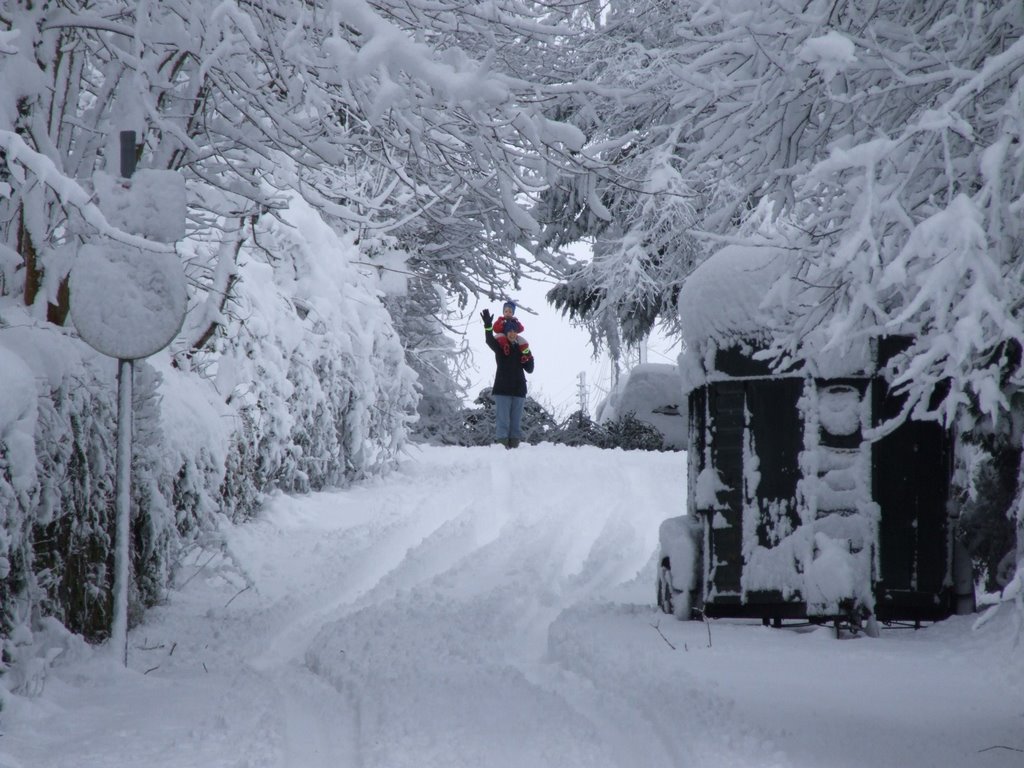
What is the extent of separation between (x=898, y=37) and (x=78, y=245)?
13.2 ft

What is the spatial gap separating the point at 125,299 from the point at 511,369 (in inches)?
491

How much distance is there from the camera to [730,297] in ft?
20.9

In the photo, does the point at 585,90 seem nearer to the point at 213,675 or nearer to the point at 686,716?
the point at 686,716

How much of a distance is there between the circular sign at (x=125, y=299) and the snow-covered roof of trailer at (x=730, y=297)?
116 inches

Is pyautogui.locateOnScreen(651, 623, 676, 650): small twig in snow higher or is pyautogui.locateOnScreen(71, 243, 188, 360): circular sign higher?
pyautogui.locateOnScreen(71, 243, 188, 360): circular sign

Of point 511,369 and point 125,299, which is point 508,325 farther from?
point 125,299

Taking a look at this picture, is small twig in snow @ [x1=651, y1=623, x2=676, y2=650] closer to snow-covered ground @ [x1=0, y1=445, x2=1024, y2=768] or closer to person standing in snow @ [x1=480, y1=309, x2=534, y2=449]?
snow-covered ground @ [x1=0, y1=445, x2=1024, y2=768]

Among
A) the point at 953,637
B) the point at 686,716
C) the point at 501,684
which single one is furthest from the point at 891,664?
the point at 501,684

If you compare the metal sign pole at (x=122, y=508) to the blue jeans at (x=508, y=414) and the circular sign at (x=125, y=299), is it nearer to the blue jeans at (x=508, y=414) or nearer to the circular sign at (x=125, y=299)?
the circular sign at (x=125, y=299)

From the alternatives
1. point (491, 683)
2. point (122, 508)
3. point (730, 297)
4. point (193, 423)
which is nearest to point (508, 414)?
point (193, 423)

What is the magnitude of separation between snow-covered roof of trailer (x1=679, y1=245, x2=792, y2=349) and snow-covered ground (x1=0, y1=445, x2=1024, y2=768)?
1676mm

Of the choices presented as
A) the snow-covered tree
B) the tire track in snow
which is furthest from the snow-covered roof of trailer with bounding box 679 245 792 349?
the tire track in snow

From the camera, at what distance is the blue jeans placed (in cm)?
1778

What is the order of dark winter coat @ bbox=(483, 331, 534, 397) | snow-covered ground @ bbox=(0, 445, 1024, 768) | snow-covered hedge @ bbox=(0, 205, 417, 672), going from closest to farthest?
1. snow-covered ground @ bbox=(0, 445, 1024, 768)
2. snow-covered hedge @ bbox=(0, 205, 417, 672)
3. dark winter coat @ bbox=(483, 331, 534, 397)
